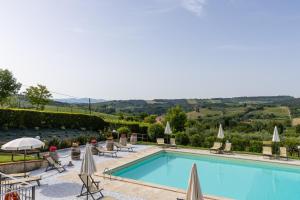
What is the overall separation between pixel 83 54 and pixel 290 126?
36.5m

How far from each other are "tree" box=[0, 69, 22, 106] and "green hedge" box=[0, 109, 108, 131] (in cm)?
1263

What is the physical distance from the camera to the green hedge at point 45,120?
20.3 metres

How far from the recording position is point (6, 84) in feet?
105

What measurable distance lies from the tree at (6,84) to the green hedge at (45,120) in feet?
Answer: 41.4

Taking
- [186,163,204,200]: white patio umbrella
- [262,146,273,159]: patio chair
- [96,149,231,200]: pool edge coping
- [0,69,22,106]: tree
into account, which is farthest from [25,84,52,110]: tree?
[186,163,204,200]: white patio umbrella

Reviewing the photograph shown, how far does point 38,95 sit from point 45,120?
17390 millimetres

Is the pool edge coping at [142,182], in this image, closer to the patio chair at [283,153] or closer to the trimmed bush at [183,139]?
the trimmed bush at [183,139]

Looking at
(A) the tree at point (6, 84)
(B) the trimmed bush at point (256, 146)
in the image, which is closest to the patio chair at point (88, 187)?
(B) the trimmed bush at point (256, 146)

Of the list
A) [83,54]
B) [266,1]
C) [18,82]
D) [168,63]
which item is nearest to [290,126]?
[168,63]

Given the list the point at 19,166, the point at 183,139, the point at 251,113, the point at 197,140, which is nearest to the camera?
the point at 19,166

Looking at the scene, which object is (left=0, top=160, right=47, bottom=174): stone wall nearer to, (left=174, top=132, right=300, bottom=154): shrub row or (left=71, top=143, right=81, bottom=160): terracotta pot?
(left=71, top=143, right=81, bottom=160): terracotta pot

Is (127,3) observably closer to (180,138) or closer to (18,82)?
(180,138)

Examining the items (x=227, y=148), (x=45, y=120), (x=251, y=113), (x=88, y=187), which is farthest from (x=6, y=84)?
(x=251, y=113)

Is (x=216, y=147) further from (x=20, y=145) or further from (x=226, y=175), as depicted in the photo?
(x=20, y=145)
